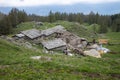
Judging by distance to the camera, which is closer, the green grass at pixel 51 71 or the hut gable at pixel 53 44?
the green grass at pixel 51 71

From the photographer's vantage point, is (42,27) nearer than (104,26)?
Yes

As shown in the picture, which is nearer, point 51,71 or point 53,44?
point 51,71

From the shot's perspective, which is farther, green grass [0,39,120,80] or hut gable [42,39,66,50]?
hut gable [42,39,66,50]

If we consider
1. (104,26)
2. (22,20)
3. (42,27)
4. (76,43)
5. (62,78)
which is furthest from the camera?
(104,26)

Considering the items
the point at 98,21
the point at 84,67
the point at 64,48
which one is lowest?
the point at 98,21

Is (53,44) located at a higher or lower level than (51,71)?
lower

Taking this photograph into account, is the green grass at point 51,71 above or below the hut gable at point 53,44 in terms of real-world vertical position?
above

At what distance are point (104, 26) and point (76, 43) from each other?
86.6 metres

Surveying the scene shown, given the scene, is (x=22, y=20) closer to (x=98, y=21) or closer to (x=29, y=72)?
(x=98, y=21)

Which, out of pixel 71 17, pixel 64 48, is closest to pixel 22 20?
pixel 71 17

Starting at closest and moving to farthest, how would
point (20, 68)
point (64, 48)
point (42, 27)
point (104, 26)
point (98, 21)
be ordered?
point (20, 68) → point (64, 48) → point (42, 27) → point (104, 26) → point (98, 21)

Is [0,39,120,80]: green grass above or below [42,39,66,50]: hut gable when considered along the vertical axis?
above

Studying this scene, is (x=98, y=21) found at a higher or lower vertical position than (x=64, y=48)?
lower

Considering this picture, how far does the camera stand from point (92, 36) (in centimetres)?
12300
